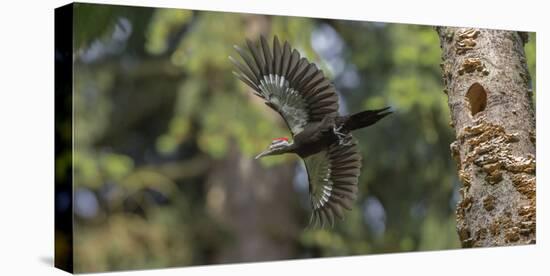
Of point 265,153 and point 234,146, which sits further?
point 234,146

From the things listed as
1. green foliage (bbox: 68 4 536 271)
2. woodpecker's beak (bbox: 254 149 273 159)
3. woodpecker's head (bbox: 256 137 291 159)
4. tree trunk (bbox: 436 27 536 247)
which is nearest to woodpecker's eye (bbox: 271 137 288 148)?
woodpecker's head (bbox: 256 137 291 159)

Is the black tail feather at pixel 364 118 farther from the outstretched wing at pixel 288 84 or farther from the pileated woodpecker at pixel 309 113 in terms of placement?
the outstretched wing at pixel 288 84

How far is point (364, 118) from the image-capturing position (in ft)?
21.7

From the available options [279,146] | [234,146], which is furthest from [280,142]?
[234,146]

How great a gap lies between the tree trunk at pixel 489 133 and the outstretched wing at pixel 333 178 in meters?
0.91

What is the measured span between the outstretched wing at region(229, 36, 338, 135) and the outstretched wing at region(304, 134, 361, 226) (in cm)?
23

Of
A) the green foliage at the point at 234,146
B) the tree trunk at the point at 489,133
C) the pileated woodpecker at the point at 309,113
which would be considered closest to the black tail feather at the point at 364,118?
the pileated woodpecker at the point at 309,113

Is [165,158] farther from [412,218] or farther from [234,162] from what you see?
[412,218]

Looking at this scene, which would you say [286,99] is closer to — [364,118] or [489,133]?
[364,118]

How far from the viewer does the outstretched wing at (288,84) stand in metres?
6.24

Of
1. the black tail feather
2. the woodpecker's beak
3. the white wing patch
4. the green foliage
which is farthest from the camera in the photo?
the green foliage

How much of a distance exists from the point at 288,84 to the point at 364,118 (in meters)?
0.64

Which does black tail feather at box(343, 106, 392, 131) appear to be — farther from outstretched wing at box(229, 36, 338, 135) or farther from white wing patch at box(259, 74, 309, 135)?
white wing patch at box(259, 74, 309, 135)

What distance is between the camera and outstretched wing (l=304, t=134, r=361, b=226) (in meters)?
6.33
